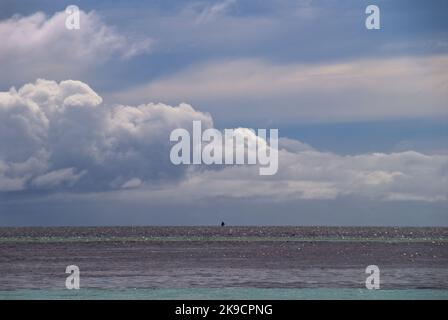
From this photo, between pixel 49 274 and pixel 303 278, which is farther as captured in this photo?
pixel 49 274

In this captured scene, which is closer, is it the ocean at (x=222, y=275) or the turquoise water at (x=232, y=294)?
the turquoise water at (x=232, y=294)

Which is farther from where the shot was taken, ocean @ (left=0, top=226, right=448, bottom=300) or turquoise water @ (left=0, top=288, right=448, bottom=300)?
ocean @ (left=0, top=226, right=448, bottom=300)

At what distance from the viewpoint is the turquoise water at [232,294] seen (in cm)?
4559

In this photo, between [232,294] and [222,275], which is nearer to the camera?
[232,294]

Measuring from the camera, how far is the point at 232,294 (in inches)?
1844

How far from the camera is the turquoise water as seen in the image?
150 feet
